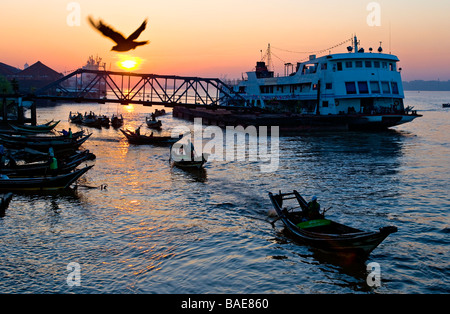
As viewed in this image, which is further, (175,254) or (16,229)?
(16,229)

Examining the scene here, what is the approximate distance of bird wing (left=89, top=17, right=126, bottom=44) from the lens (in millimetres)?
8375

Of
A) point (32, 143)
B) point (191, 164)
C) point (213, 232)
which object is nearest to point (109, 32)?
point (213, 232)

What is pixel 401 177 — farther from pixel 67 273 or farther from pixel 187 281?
pixel 67 273

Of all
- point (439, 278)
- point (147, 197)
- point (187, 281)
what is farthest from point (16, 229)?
point (439, 278)

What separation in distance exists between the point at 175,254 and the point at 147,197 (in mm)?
9096

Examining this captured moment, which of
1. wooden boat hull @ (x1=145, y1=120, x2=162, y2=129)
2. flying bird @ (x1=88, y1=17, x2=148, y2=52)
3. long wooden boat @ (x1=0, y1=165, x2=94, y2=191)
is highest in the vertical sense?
flying bird @ (x1=88, y1=17, x2=148, y2=52)

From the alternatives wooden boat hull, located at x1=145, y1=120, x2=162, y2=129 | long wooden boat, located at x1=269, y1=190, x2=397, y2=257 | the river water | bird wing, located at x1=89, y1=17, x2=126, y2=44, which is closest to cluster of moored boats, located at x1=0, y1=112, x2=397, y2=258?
long wooden boat, located at x1=269, y1=190, x2=397, y2=257

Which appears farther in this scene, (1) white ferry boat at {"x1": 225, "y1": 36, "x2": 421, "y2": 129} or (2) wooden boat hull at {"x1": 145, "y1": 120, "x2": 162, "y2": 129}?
(2) wooden boat hull at {"x1": 145, "y1": 120, "x2": 162, "y2": 129}

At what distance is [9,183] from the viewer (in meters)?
24.2

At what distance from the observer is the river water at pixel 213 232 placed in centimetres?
1424

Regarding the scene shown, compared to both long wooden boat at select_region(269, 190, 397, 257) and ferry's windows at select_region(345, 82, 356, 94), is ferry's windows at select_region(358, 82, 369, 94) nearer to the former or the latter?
ferry's windows at select_region(345, 82, 356, 94)

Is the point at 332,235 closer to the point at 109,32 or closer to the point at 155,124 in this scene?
the point at 109,32

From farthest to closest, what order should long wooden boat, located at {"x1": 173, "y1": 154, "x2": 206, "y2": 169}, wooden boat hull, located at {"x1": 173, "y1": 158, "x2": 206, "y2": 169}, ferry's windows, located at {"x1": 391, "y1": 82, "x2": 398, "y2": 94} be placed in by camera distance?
1. ferry's windows, located at {"x1": 391, "y1": 82, "x2": 398, "y2": 94}
2. wooden boat hull, located at {"x1": 173, "y1": 158, "x2": 206, "y2": 169}
3. long wooden boat, located at {"x1": 173, "y1": 154, "x2": 206, "y2": 169}

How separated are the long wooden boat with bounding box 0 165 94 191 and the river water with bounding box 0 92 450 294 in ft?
2.07
